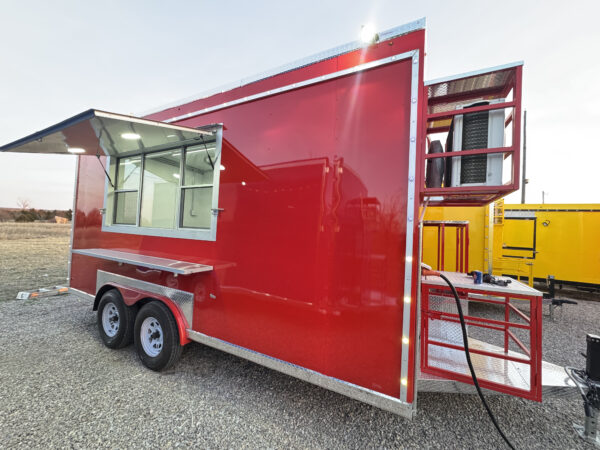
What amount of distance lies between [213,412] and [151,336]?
4.45 ft

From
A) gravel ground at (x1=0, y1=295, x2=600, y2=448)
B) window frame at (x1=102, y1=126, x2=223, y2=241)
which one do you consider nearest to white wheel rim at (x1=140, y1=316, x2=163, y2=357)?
gravel ground at (x1=0, y1=295, x2=600, y2=448)

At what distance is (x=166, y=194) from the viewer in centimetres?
370

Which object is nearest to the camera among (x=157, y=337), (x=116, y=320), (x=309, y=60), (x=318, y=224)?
(x=318, y=224)

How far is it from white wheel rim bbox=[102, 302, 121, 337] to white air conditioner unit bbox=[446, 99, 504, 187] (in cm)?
448

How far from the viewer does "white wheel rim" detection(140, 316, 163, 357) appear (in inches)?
125

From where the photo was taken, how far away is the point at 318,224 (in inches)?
87.6

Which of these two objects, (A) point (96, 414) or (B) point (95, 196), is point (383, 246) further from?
(B) point (95, 196)

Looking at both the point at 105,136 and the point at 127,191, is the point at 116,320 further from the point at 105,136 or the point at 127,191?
the point at 105,136

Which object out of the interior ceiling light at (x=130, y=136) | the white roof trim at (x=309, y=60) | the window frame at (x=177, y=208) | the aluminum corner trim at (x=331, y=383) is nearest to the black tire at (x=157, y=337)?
the aluminum corner trim at (x=331, y=383)

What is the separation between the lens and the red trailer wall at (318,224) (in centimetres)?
197

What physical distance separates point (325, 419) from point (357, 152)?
7.83 feet

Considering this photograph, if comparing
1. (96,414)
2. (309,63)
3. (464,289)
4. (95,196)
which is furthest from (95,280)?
(464,289)

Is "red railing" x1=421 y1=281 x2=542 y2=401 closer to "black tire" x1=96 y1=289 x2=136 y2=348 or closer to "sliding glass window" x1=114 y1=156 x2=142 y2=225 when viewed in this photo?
"black tire" x1=96 y1=289 x2=136 y2=348

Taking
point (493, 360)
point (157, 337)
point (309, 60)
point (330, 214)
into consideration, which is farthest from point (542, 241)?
point (157, 337)
